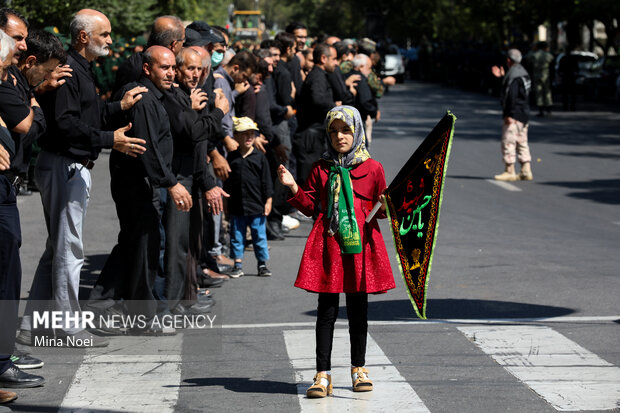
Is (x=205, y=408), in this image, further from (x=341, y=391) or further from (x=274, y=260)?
(x=274, y=260)

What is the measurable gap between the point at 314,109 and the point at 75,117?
20.4 ft

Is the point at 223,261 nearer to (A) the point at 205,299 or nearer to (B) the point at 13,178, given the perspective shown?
(A) the point at 205,299

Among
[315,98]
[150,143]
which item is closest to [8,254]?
[150,143]

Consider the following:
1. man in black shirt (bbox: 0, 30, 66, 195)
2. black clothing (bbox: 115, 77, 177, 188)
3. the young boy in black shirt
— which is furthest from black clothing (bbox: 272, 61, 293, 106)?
man in black shirt (bbox: 0, 30, 66, 195)

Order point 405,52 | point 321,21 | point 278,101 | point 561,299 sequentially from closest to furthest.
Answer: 1. point 561,299
2. point 278,101
3. point 405,52
4. point 321,21

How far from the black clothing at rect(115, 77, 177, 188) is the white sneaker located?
18.5ft

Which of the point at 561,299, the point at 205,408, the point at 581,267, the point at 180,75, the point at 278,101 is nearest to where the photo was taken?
the point at 205,408

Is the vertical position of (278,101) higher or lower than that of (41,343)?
higher

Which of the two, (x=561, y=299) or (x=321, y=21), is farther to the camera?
(x=321, y=21)

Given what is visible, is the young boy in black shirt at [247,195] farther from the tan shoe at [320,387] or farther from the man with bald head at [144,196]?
the tan shoe at [320,387]

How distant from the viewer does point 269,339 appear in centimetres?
810

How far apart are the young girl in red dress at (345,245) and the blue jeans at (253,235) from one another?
4.06m

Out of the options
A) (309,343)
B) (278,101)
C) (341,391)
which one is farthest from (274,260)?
(341,391)

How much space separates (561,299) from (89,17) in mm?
4244
